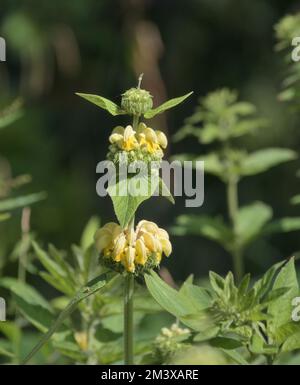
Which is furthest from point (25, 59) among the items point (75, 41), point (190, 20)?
point (190, 20)

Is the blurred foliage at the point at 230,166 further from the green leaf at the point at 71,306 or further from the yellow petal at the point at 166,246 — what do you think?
the green leaf at the point at 71,306

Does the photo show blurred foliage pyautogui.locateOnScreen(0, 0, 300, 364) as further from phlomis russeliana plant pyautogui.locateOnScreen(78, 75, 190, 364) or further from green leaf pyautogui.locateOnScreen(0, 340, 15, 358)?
phlomis russeliana plant pyautogui.locateOnScreen(78, 75, 190, 364)

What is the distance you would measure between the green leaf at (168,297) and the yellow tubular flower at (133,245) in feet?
0.10

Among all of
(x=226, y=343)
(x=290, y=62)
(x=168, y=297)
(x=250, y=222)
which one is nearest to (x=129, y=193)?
(x=168, y=297)

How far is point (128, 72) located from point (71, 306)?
3.11 meters

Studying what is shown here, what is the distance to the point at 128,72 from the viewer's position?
13.8ft

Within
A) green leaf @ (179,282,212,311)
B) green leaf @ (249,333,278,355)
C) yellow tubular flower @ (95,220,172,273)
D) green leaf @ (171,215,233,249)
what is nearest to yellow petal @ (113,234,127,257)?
yellow tubular flower @ (95,220,172,273)

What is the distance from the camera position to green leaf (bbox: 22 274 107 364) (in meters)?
1.18

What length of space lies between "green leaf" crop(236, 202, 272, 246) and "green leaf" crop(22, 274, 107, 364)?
2.74 feet

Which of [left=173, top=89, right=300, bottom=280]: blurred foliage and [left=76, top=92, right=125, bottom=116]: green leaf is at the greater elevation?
[left=173, top=89, right=300, bottom=280]: blurred foliage

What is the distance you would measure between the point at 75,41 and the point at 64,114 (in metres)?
0.51

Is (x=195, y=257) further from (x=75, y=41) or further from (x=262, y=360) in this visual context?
(x=262, y=360)

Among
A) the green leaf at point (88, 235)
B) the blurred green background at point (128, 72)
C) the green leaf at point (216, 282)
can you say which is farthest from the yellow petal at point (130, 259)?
the blurred green background at point (128, 72)

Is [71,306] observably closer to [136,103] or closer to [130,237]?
[130,237]
